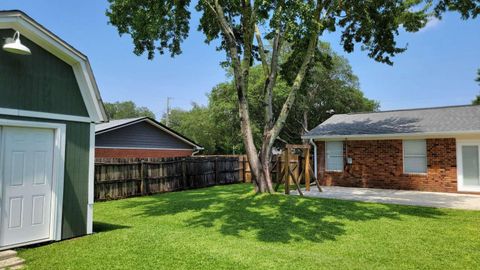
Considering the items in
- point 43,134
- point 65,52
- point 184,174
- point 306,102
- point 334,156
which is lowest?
point 184,174

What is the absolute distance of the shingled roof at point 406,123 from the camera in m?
13.2

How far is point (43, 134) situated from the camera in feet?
19.7

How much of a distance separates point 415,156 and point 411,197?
9.10 feet

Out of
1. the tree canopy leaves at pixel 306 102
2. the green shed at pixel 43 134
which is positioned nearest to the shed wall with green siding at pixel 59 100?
the green shed at pixel 43 134

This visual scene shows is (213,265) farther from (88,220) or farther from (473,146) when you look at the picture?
(473,146)

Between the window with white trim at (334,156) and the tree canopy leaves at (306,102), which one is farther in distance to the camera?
the tree canopy leaves at (306,102)

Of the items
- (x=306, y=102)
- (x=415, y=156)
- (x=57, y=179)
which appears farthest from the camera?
(x=306, y=102)

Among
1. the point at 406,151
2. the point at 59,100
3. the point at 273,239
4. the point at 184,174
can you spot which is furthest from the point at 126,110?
the point at 273,239

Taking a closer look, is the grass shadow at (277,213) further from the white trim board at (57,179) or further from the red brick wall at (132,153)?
the red brick wall at (132,153)

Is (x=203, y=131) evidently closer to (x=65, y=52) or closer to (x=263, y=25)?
(x=263, y=25)

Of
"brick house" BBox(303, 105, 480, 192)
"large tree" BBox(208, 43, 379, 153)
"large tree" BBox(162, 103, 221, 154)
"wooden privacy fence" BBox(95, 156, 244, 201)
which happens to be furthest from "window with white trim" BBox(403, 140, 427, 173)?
"large tree" BBox(162, 103, 221, 154)

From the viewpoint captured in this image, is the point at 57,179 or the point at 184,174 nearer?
the point at 57,179

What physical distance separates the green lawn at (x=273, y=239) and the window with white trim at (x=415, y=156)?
4.95 metres

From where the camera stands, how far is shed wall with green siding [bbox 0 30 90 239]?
5.46 m
